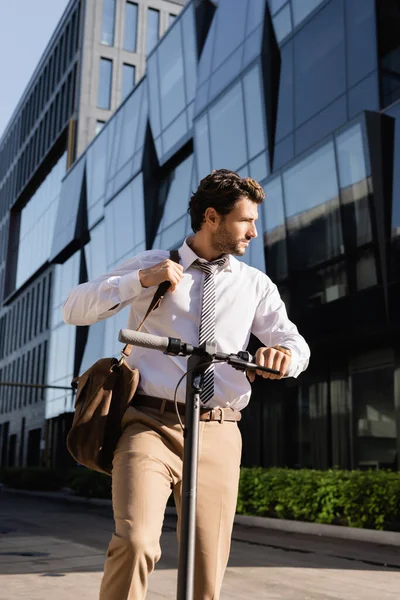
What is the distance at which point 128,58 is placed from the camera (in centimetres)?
4962

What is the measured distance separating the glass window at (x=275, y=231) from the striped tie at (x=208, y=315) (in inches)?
612

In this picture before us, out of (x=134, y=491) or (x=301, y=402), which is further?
(x=301, y=402)

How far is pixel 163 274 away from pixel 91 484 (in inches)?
963

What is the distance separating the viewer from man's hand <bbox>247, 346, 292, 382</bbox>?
2.60m

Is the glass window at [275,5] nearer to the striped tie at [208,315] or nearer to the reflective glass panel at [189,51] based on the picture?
the reflective glass panel at [189,51]

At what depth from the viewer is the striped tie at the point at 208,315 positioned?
9.68 feet

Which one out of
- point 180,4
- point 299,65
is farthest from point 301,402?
point 180,4

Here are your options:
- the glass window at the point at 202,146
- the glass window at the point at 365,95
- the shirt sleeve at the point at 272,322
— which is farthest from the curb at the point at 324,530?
the glass window at the point at 202,146

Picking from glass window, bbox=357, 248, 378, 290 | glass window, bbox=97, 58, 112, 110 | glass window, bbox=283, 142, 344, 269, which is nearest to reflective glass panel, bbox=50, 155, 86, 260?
glass window, bbox=97, 58, 112, 110

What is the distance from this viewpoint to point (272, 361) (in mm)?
2627

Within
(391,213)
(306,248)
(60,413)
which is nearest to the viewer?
(391,213)

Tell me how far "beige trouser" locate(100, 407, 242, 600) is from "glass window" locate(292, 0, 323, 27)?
17.9m

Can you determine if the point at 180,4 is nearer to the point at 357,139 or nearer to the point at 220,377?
the point at 357,139

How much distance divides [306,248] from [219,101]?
769cm
